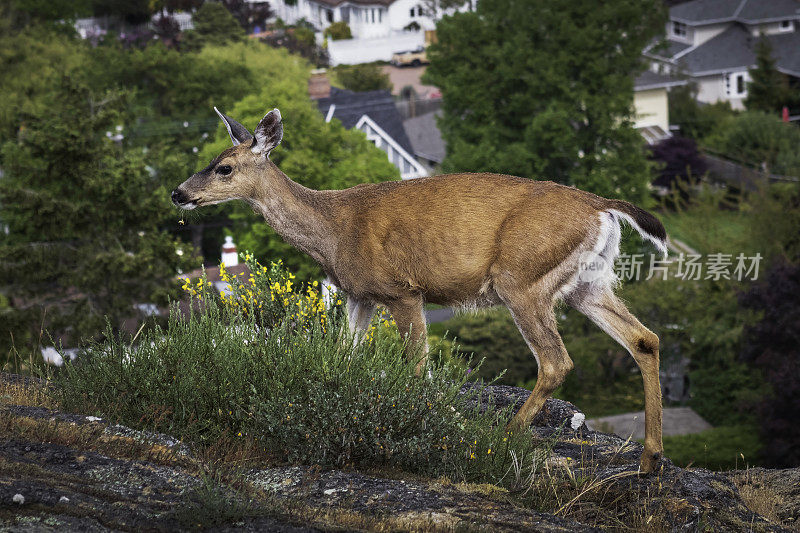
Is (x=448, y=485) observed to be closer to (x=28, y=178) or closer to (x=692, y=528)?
(x=692, y=528)

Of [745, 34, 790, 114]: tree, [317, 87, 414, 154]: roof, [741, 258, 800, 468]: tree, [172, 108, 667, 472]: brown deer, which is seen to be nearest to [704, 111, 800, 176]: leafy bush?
[745, 34, 790, 114]: tree

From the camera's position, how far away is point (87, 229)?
3750 centimetres

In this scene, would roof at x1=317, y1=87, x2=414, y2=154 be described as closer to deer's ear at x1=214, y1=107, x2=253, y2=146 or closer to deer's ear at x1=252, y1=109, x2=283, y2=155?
deer's ear at x1=214, y1=107, x2=253, y2=146

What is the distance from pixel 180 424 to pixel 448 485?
235cm

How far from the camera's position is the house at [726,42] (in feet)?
309

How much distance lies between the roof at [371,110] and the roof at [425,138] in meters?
A: 2.10

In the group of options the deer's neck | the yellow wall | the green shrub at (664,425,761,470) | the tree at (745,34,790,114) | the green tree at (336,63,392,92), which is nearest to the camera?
the deer's neck

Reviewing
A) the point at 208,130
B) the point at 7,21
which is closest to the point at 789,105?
the point at 208,130

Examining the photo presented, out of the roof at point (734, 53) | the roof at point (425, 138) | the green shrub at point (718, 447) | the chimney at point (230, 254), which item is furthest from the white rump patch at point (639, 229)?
the roof at point (734, 53)

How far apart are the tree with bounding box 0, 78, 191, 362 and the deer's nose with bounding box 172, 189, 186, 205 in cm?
2529

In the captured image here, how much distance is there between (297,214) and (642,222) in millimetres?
3166

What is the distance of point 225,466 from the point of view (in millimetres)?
8477

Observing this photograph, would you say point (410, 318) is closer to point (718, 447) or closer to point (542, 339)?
point (542, 339)

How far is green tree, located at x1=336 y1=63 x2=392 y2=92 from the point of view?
328 feet
